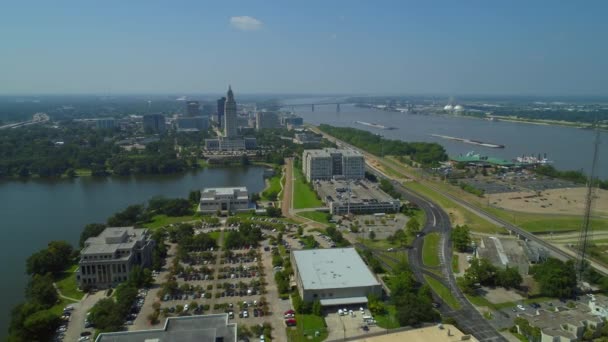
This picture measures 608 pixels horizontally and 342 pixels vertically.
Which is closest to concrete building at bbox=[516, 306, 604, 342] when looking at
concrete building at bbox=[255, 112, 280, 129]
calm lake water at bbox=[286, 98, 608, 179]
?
calm lake water at bbox=[286, 98, 608, 179]

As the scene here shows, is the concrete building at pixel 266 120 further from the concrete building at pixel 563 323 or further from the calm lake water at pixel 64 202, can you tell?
the concrete building at pixel 563 323

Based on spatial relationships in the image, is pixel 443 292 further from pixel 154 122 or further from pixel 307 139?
pixel 154 122

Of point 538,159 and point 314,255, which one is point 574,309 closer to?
point 314,255

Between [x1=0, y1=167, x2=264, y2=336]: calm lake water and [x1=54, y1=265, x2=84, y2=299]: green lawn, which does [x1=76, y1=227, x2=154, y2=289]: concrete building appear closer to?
[x1=54, y1=265, x2=84, y2=299]: green lawn

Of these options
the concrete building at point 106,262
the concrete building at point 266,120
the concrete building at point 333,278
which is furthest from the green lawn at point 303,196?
the concrete building at point 266,120

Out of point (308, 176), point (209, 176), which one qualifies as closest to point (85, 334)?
point (308, 176)

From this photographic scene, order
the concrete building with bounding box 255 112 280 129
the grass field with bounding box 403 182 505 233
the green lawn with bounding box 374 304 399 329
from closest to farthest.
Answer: the green lawn with bounding box 374 304 399 329
the grass field with bounding box 403 182 505 233
the concrete building with bounding box 255 112 280 129

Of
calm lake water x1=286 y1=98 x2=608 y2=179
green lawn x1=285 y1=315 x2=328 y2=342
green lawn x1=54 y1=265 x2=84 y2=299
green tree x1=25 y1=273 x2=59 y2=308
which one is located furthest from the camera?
calm lake water x1=286 y1=98 x2=608 y2=179
